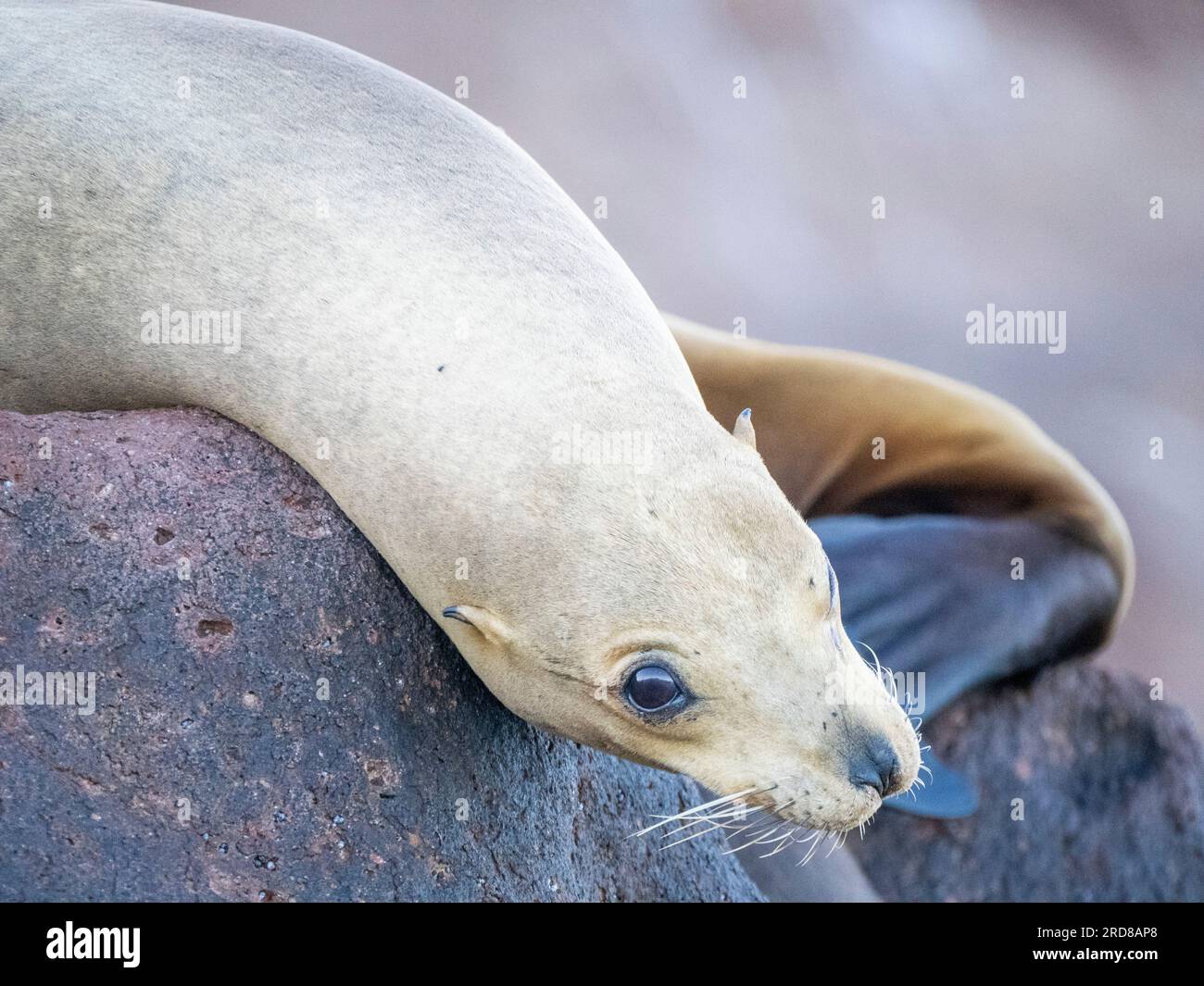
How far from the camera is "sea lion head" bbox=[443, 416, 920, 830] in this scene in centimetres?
156

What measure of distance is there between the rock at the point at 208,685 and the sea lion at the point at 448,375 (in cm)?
9

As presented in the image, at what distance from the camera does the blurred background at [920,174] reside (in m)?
5.58

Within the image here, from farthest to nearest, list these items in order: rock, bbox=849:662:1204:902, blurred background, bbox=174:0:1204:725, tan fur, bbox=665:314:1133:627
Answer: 1. blurred background, bbox=174:0:1204:725
2. tan fur, bbox=665:314:1133:627
3. rock, bbox=849:662:1204:902

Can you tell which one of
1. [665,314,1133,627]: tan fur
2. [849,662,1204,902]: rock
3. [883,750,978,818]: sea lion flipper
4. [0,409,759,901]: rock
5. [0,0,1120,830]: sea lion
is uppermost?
[0,0,1120,830]: sea lion

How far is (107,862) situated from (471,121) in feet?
3.95

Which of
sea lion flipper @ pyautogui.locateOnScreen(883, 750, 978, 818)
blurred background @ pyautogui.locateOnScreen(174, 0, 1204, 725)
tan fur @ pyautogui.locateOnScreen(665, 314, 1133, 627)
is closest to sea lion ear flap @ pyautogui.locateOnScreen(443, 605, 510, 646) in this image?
sea lion flipper @ pyautogui.locateOnScreen(883, 750, 978, 818)

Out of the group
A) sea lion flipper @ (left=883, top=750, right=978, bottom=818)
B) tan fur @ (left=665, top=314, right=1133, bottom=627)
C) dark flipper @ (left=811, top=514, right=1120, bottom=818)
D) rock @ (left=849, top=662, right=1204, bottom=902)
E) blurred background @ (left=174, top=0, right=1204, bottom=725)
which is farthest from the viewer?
blurred background @ (left=174, top=0, right=1204, bottom=725)

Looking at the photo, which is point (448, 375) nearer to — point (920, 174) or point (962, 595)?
point (962, 595)

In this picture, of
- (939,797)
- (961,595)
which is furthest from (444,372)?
(961,595)

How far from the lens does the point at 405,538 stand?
168 cm

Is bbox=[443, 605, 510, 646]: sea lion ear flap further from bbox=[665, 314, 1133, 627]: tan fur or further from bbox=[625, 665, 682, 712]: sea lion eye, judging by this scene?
bbox=[665, 314, 1133, 627]: tan fur

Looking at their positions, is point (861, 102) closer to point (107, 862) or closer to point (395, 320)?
point (395, 320)

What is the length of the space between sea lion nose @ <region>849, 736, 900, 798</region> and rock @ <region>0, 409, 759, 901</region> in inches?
22.8

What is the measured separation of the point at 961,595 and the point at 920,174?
277cm
